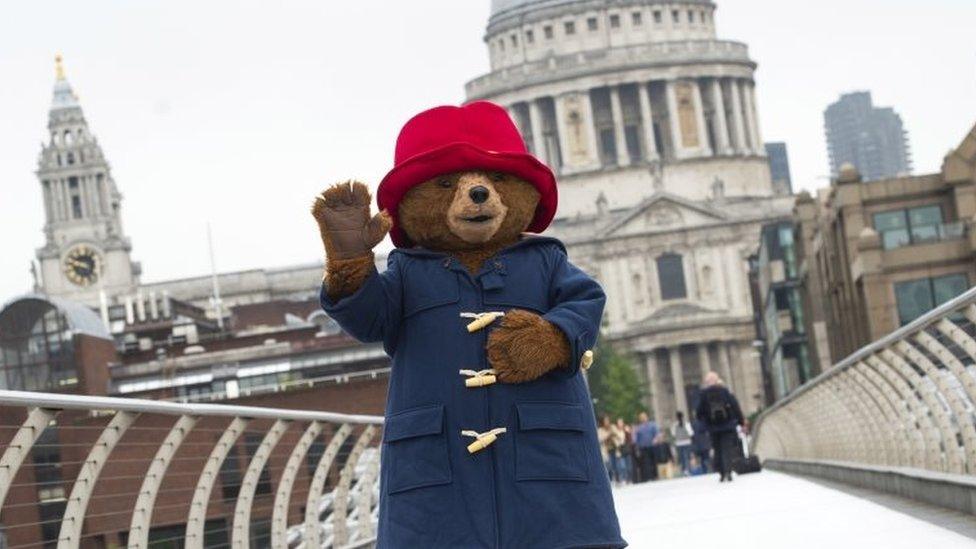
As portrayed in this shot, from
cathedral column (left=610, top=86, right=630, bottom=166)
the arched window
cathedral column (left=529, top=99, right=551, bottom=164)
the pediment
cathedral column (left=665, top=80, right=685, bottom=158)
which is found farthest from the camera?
cathedral column (left=529, top=99, right=551, bottom=164)

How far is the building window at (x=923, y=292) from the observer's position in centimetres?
6112

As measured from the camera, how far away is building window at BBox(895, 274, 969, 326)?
201 ft

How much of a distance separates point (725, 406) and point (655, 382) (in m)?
126

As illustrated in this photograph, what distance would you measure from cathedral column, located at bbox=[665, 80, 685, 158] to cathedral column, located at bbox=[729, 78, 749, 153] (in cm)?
421

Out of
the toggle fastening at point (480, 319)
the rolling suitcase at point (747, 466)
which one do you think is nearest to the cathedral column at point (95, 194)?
the rolling suitcase at point (747, 466)

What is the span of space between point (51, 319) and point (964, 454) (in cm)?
7420

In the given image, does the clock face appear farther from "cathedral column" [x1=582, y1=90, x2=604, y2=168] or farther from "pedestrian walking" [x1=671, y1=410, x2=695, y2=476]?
"pedestrian walking" [x1=671, y1=410, x2=695, y2=476]

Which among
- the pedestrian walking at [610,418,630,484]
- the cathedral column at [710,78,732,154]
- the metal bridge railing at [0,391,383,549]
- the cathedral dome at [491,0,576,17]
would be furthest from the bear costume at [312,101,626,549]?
the cathedral dome at [491,0,576,17]

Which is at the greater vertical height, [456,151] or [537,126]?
[537,126]

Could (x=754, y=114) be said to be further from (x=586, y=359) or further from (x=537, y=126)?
(x=586, y=359)

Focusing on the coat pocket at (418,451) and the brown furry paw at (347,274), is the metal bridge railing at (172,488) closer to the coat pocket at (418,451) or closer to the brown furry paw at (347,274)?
the brown furry paw at (347,274)

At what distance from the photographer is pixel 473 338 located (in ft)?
25.5

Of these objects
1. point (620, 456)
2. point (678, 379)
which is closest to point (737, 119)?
point (678, 379)

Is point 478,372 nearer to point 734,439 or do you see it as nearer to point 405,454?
point 405,454
